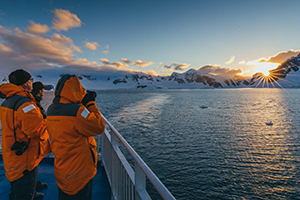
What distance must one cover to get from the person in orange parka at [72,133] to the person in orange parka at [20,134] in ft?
1.61

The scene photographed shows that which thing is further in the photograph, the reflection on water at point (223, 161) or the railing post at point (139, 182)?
the reflection on water at point (223, 161)

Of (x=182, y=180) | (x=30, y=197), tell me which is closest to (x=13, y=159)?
(x=30, y=197)

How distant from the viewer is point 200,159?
Answer: 11.9 meters

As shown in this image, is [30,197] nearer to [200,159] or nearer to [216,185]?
[216,185]

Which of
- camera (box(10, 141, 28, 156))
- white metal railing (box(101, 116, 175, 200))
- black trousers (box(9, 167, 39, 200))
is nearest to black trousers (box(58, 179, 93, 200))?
white metal railing (box(101, 116, 175, 200))

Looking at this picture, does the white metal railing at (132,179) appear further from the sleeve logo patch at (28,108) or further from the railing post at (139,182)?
the sleeve logo patch at (28,108)

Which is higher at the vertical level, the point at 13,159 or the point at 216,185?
the point at 13,159

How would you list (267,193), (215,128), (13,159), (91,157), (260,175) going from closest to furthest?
(91,157) → (13,159) → (267,193) → (260,175) → (215,128)

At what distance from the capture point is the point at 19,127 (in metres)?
2.54

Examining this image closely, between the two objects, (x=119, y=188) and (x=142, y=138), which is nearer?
(x=119, y=188)

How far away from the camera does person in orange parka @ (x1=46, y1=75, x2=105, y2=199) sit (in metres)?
Answer: 2.10

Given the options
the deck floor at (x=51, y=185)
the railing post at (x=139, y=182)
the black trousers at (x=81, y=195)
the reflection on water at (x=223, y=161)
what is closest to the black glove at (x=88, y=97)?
the railing post at (x=139, y=182)

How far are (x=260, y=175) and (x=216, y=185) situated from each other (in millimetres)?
3107

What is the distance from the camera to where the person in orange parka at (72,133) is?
2.10 metres
